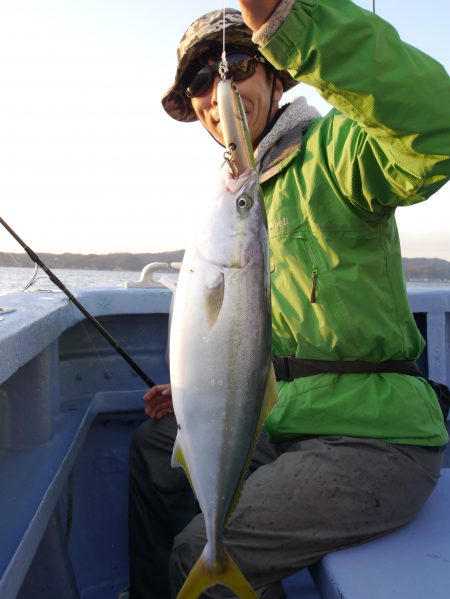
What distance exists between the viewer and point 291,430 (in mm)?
2363

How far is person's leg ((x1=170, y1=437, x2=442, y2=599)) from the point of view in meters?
2.10

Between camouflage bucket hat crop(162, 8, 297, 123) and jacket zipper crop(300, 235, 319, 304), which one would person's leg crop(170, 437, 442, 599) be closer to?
jacket zipper crop(300, 235, 319, 304)

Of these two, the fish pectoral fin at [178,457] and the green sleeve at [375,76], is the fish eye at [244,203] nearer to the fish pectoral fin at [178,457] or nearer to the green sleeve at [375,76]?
the green sleeve at [375,76]

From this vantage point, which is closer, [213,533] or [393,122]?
[393,122]

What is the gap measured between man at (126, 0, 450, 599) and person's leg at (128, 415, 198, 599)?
698 millimetres

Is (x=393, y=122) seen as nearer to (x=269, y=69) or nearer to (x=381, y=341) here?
(x=381, y=341)

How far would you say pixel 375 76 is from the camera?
1.72m

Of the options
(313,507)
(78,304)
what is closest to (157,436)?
(78,304)

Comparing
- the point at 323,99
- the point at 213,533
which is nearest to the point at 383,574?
the point at 213,533

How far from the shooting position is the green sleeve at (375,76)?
170 cm

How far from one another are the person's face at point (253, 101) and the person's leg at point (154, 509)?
171 cm

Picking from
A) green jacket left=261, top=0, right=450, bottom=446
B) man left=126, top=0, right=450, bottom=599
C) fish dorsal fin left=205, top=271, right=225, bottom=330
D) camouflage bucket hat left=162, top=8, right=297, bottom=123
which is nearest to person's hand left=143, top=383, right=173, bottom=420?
man left=126, top=0, right=450, bottom=599

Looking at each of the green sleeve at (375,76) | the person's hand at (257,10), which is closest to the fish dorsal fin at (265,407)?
the green sleeve at (375,76)

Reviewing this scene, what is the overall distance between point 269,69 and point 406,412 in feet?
6.30
